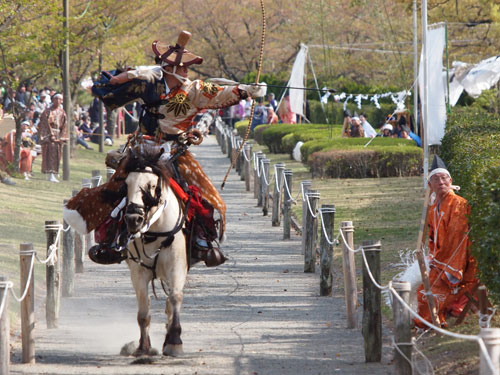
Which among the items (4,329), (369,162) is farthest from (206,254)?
(369,162)

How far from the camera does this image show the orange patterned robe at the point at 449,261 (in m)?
8.62

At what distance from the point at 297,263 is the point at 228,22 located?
39.9m

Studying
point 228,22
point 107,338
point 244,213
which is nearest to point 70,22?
point 244,213

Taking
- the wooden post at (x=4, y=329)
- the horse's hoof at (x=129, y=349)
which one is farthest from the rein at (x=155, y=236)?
the wooden post at (x=4, y=329)

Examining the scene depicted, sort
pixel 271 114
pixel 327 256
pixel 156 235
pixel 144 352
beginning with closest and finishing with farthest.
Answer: pixel 156 235, pixel 144 352, pixel 327 256, pixel 271 114

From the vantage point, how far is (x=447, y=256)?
342 inches

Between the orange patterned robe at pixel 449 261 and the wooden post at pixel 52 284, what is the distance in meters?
3.45

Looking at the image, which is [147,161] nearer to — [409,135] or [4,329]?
[4,329]

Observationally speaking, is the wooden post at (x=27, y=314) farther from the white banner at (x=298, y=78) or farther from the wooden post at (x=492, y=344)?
the white banner at (x=298, y=78)

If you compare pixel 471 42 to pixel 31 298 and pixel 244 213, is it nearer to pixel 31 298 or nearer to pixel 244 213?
pixel 244 213

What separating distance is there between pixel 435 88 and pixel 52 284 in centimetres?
1223

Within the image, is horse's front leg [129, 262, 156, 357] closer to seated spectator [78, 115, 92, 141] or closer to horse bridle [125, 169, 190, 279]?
horse bridle [125, 169, 190, 279]

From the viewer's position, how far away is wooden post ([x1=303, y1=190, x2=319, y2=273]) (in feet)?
41.2

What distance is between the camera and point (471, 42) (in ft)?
107
